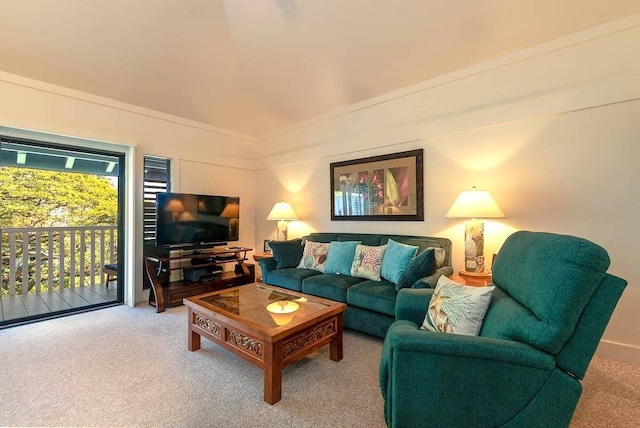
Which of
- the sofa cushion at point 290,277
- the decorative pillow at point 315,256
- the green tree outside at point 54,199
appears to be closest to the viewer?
the sofa cushion at point 290,277

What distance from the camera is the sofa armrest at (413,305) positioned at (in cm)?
185

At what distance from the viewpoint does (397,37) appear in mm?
2695

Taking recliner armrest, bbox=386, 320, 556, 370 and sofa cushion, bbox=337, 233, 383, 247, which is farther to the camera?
sofa cushion, bbox=337, 233, 383, 247

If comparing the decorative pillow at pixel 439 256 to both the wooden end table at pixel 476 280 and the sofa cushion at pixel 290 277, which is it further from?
the sofa cushion at pixel 290 277

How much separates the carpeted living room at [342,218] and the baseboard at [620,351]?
0.07ft

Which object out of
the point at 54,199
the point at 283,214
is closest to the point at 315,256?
the point at 283,214

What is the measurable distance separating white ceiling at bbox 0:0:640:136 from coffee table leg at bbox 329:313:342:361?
2554 millimetres

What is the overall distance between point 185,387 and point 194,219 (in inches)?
98.3

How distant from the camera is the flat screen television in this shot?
373 cm

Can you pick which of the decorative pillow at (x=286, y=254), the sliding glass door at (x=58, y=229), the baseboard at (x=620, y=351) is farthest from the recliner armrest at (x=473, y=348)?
the sliding glass door at (x=58, y=229)

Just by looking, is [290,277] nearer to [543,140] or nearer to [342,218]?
[342,218]

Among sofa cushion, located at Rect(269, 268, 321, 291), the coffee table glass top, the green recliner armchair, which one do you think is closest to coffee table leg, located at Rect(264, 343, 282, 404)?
the coffee table glass top

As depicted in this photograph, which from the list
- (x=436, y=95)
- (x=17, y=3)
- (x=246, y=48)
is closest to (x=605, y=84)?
(x=436, y=95)

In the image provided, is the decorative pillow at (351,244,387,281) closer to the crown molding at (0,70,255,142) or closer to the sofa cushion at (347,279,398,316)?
the sofa cushion at (347,279,398,316)
